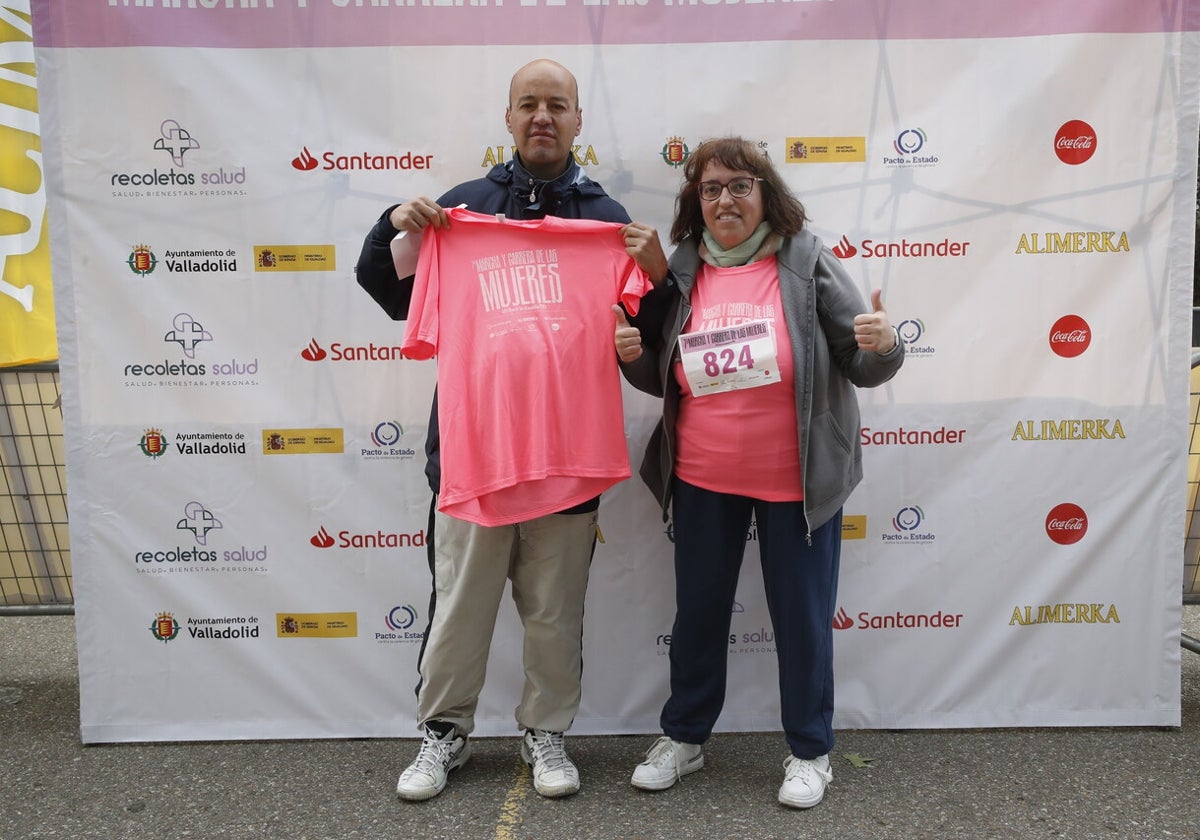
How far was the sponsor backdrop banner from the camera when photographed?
3338 millimetres

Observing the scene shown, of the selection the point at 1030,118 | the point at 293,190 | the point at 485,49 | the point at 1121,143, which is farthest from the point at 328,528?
the point at 1121,143

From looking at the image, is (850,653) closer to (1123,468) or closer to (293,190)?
(1123,468)

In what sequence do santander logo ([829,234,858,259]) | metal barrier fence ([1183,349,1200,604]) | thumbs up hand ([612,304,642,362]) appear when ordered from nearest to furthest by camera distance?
thumbs up hand ([612,304,642,362]) → santander logo ([829,234,858,259]) → metal barrier fence ([1183,349,1200,604])

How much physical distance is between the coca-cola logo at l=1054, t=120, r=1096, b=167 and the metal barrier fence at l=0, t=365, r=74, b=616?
4113 millimetres

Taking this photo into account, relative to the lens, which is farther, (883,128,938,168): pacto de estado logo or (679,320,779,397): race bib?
(883,128,938,168): pacto de estado logo

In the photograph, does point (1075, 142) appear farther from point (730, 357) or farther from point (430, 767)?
point (430, 767)

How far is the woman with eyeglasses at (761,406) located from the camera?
278 centimetres

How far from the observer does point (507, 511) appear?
284cm

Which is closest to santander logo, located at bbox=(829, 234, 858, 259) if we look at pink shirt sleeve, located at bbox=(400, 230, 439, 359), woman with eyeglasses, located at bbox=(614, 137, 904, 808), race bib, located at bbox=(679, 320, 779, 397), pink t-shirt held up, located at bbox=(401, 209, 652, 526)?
woman with eyeglasses, located at bbox=(614, 137, 904, 808)

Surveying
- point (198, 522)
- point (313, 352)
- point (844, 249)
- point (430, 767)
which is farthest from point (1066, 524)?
point (198, 522)

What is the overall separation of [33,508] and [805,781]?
3384 mm

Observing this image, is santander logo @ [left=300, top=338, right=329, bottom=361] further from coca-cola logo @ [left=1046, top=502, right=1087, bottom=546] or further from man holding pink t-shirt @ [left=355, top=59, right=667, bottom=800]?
coca-cola logo @ [left=1046, top=502, right=1087, bottom=546]

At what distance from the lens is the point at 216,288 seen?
11.3 feet

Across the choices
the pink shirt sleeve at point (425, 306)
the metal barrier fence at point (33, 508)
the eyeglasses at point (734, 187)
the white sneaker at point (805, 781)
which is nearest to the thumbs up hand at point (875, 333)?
the eyeglasses at point (734, 187)
